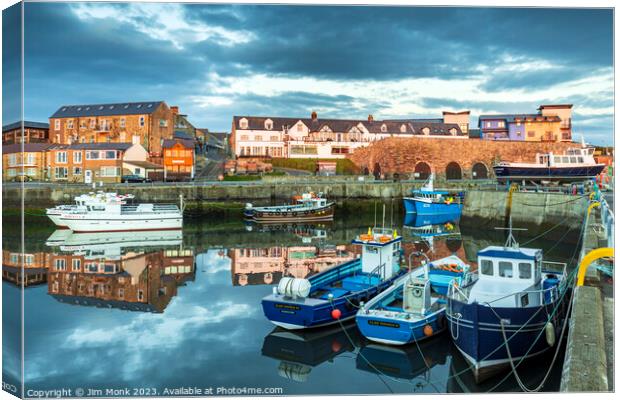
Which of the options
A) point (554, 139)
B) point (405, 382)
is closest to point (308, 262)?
point (405, 382)

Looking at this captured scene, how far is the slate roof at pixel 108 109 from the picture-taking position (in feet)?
155

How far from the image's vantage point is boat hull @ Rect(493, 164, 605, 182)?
102ft

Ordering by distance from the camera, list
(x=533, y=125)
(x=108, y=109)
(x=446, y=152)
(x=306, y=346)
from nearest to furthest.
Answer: (x=306, y=346), (x=108, y=109), (x=446, y=152), (x=533, y=125)

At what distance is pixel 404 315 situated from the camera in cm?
1048

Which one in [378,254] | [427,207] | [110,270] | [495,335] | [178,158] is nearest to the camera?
[495,335]

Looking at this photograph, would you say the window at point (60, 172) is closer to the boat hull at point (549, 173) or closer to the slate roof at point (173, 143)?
the slate roof at point (173, 143)

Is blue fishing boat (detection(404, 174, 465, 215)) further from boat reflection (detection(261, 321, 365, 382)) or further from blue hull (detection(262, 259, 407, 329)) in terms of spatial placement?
boat reflection (detection(261, 321, 365, 382))

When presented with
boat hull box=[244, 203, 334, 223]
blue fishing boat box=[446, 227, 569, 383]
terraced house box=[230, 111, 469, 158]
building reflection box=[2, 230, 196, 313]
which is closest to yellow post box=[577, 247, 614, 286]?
blue fishing boat box=[446, 227, 569, 383]

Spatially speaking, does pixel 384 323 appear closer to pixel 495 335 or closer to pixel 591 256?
pixel 495 335

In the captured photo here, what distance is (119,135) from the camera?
47219 mm

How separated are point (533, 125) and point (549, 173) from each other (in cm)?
2572

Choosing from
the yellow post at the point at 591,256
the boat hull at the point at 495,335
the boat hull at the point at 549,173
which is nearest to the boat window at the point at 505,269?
the boat hull at the point at 495,335

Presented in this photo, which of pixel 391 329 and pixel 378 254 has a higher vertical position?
pixel 378 254

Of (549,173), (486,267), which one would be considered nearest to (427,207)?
(549,173)
